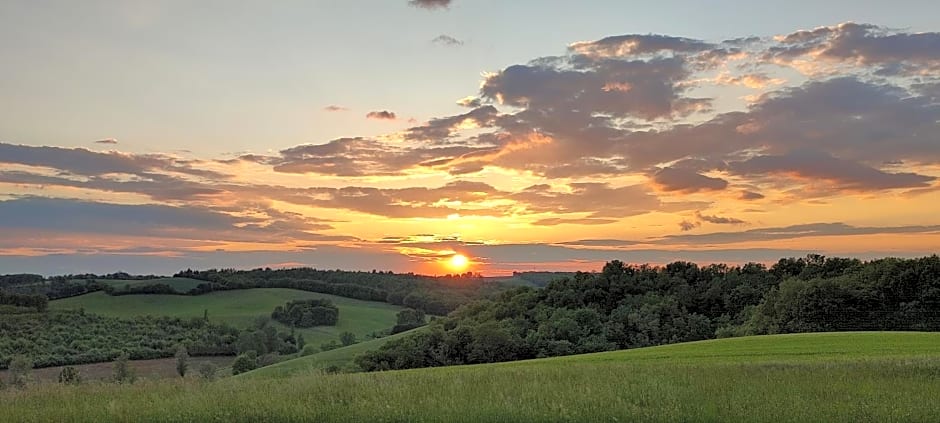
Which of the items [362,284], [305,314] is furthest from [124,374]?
[362,284]

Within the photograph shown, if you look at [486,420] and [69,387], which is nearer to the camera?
[486,420]

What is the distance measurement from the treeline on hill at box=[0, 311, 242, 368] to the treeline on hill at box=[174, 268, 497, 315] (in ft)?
79.2

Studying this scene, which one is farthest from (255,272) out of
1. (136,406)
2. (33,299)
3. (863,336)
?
(136,406)

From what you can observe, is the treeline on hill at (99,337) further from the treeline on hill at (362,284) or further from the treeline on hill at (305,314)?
the treeline on hill at (362,284)

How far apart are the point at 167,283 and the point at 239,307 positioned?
16.4m

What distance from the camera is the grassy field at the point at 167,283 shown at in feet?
412

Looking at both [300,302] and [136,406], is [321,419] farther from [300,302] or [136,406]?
[300,302]

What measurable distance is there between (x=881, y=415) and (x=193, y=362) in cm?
9243

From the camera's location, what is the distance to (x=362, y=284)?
142375 millimetres

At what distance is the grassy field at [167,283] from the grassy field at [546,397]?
120m

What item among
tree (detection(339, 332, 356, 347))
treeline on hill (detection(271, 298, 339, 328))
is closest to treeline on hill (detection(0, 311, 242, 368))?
treeline on hill (detection(271, 298, 339, 328))

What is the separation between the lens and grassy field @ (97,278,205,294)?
412ft

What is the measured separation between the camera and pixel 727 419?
10.7 meters

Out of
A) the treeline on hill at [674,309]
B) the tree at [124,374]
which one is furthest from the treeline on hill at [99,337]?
the treeline on hill at [674,309]
